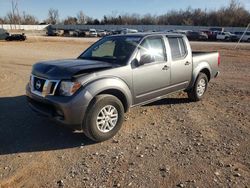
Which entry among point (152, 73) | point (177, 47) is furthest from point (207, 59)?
point (152, 73)

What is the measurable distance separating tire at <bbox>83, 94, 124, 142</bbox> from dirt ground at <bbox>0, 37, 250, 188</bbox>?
18 centimetres

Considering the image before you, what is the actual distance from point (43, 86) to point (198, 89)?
4173 millimetres

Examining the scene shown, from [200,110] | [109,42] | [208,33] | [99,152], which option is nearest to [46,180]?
[99,152]

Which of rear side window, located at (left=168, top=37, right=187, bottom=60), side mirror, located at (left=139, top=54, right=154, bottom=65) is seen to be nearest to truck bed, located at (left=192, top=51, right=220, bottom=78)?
rear side window, located at (left=168, top=37, right=187, bottom=60)

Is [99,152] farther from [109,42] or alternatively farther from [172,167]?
[109,42]

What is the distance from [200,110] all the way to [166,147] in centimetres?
235

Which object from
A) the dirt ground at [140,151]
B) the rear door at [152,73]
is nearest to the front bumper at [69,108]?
the dirt ground at [140,151]

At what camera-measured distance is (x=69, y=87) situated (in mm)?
4520

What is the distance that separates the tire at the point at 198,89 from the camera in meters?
7.21

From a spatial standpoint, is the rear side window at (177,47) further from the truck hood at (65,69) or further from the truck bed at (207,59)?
the truck hood at (65,69)

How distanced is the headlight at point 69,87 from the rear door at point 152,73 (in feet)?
4.14

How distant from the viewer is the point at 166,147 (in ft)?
15.4

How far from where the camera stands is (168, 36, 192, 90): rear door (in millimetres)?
6290

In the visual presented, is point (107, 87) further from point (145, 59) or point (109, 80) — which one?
point (145, 59)
